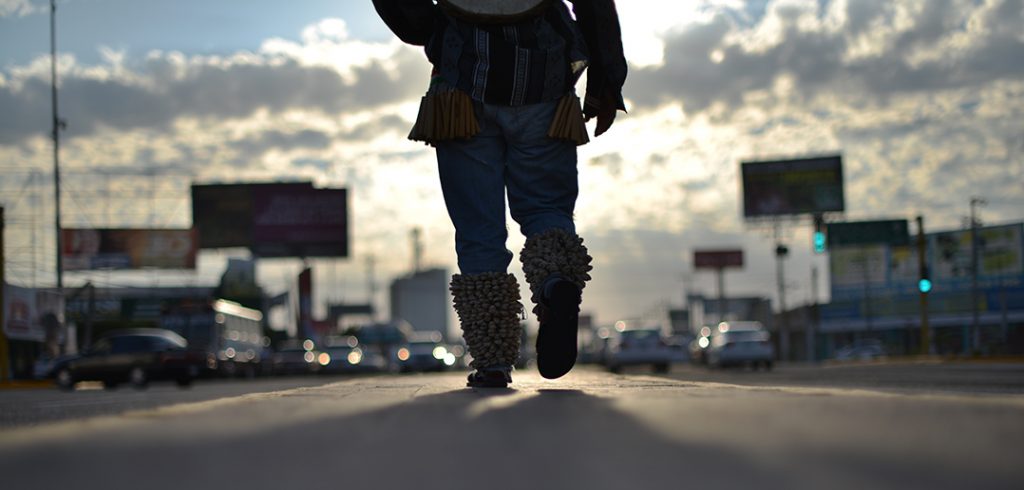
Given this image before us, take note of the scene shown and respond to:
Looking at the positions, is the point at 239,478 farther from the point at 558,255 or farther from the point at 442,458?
the point at 558,255

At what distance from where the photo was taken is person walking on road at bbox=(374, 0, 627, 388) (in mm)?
3814

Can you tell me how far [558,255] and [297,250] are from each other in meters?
65.8

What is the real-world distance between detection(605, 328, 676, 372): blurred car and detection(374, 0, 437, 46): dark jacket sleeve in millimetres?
30211

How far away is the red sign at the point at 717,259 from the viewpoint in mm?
112125

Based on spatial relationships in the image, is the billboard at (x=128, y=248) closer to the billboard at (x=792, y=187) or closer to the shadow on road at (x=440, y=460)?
the billboard at (x=792, y=187)

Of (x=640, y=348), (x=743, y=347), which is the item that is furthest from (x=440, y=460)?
(x=743, y=347)

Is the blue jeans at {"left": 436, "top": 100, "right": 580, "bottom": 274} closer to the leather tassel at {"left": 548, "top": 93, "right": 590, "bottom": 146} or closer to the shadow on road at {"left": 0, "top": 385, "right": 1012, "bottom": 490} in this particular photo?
the leather tassel at {"left": 548, "top": 93, "right": 590, "bottom": 146}

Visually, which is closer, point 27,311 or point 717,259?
point 27,311

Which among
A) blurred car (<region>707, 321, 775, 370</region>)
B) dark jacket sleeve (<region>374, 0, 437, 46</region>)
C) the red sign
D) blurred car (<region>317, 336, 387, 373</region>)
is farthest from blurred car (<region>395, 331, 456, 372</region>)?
the red sign

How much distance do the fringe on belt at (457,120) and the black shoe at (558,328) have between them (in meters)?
0.69

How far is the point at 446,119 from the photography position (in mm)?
3871

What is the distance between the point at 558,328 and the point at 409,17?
1.35 metres

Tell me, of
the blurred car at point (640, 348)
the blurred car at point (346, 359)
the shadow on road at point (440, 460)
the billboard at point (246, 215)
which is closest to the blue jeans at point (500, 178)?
the shadow on road at point (440, 460)

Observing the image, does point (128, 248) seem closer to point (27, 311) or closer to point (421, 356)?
point (27, 311)
